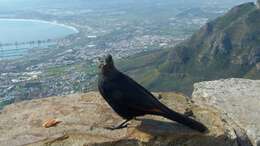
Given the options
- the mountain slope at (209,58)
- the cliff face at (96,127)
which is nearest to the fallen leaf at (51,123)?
the cliff face at (96,127)

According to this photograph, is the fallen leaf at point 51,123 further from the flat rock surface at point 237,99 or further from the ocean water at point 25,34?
the ocean water at point 25,34

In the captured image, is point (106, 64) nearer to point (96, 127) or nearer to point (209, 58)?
point (96, 127)

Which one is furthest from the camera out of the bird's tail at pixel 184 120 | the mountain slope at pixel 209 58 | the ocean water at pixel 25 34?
the ocean water at pixel 25 34

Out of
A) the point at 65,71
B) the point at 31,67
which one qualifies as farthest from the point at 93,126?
the point at 31,67

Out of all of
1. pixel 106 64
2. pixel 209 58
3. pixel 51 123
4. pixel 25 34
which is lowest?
pixel 25 34

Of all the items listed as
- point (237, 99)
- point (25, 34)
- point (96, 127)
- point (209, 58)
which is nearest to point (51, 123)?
point (96, 127)

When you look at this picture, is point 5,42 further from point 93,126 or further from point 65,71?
point 93,126
